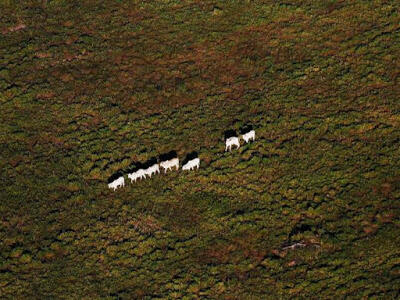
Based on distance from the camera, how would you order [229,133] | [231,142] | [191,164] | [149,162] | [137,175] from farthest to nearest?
[229,133], [231,142], [149,162], [191,164], [137,175]

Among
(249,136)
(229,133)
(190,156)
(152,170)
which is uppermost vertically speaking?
(249,136)

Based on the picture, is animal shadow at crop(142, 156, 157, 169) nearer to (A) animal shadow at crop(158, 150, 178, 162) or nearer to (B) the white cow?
(A) animal shadow at crop(158, 150, 178, 162)

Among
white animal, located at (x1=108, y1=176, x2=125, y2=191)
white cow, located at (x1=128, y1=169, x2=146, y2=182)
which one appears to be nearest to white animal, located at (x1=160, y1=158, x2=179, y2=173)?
white cow, located at (x1=128, y1=169, x2=146, y2=182)

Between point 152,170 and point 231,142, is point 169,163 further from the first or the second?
point 231,142

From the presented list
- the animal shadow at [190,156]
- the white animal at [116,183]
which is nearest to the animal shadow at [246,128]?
the animal shadow at [190,156]

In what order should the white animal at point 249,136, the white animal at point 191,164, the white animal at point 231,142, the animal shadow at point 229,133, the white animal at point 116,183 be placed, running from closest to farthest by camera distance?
1. the white animal at point 116,183
2. the white animal at point 191,164
3. the white animal at point 231,142
4. the white animal at point 249,136
5. the animal shadow at point 229,133

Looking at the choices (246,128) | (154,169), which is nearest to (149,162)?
(154,169)

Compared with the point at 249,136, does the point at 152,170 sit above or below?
below

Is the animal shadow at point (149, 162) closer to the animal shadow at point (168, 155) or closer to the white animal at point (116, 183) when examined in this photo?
the animal shadow at point (168, 155)

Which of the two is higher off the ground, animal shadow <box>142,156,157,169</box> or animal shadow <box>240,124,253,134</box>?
animal shadow <box>240,124,253,134</box>
